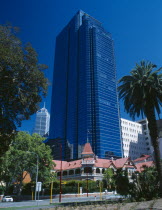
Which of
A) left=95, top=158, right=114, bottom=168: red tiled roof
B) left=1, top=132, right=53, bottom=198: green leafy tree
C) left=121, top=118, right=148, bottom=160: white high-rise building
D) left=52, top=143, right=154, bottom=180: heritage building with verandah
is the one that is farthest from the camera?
left=121, top=118, right=148, bottom=160: white high-rise building

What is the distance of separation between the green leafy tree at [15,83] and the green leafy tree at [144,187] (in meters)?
15.2

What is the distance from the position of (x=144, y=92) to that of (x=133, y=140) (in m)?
133

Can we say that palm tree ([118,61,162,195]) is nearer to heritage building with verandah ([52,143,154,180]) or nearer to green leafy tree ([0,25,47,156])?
green leafy tree ([0,25,47,156])

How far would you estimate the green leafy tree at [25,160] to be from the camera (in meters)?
46.1

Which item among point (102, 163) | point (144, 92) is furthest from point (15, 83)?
point (102, 163)

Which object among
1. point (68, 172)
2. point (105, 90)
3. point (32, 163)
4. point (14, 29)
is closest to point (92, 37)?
point (105, 90)

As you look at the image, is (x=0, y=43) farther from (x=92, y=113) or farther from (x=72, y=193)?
(x=92, y=113)

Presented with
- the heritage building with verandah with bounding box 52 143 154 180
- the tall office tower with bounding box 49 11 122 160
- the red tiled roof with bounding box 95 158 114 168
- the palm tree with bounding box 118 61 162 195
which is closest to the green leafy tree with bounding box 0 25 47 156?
the palm tree with bounding box 118 61 162 195

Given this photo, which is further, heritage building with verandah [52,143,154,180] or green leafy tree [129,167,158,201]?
heritage building with verandah [52,143,154,180]

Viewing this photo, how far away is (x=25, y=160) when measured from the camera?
152ft

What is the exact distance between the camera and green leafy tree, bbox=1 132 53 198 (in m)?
46.1

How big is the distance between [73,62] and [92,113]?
2226 inches

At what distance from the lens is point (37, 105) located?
23312 mm

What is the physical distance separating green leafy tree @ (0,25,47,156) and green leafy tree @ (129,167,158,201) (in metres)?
15.2
